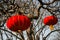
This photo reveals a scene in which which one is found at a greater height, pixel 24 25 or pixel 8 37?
pixel 24 25

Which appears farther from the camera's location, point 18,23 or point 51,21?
point 51,21

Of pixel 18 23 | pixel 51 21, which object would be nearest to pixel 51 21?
pixel 51 21

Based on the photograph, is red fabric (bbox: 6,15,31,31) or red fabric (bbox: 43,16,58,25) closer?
red fabric (bbox: 6,15,31,31)

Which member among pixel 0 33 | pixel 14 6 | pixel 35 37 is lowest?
pixel 0 33

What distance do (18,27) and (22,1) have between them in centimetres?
204

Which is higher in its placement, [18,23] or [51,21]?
[18,23]

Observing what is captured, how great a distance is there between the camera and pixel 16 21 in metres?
2.62

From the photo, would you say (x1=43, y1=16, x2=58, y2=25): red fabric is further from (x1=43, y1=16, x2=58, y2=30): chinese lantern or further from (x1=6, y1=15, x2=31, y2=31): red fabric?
(x1=6, y1=15, x2=31, y2=31): red fabric

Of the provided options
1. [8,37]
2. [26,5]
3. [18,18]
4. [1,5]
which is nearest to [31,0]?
[26,5]

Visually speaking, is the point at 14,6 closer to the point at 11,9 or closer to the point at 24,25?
the point at 11,9

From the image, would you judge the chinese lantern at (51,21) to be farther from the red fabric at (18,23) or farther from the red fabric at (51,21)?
the red fabric at (18,23)

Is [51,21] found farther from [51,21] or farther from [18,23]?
[18,23]

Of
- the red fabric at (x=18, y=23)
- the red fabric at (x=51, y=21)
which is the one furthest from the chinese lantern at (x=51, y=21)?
the red fabric at (x=18, y=23)

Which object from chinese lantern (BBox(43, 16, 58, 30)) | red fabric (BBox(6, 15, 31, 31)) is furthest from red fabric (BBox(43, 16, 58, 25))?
red fabric (BBox(6, 15, 31, 31))
